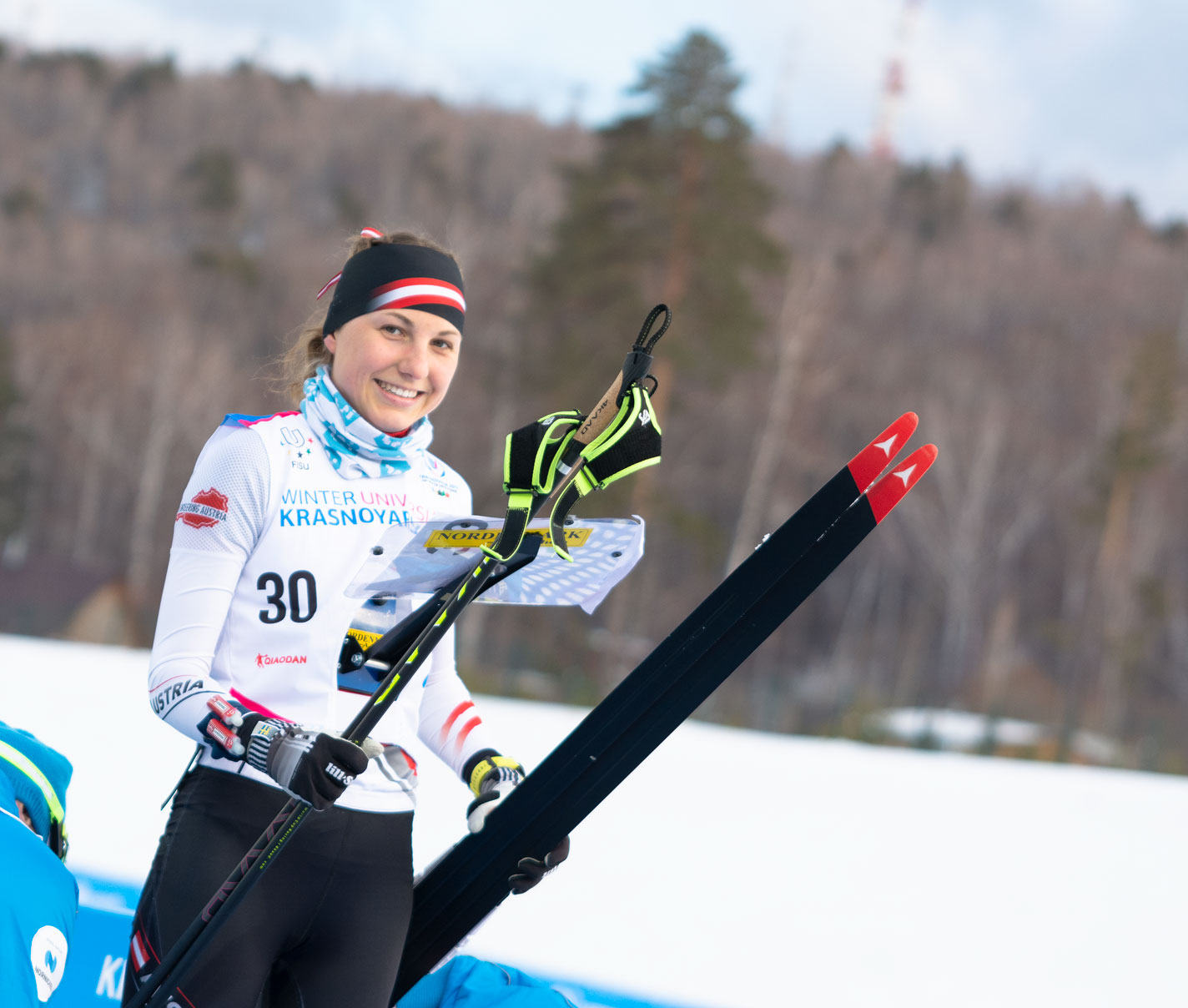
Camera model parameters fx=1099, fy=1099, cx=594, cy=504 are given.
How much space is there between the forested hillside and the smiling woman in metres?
Answer: 10.4

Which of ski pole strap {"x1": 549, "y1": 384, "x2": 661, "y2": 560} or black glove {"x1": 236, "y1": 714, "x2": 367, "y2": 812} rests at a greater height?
ski pole strap {"x1": 549, "y1": 384, "x2": 661, "y2": 560}

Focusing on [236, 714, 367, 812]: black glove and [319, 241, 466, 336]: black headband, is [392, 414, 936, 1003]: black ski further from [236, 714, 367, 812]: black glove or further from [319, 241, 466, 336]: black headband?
[319, 241, 466, 336]: black headband

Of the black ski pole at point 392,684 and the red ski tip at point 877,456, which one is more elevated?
the red ski tip at point 877,456

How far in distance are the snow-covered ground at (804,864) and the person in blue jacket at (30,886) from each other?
34.5 inches

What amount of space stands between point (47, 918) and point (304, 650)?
1.39 ft

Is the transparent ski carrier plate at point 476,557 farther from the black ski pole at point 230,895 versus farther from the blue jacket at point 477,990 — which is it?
the blue jacket at point 477,990

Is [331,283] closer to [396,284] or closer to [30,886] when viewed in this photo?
[396,284]

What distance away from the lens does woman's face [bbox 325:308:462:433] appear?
1472mm

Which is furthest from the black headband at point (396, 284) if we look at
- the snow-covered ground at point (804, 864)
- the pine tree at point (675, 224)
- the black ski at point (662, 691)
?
the pine tree at point (675, 224)

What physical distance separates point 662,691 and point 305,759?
17.6 inches

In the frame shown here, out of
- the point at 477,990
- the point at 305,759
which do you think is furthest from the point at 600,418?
the point at 477,990

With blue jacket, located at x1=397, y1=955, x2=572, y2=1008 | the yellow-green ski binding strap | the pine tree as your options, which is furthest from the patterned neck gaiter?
the pine tree

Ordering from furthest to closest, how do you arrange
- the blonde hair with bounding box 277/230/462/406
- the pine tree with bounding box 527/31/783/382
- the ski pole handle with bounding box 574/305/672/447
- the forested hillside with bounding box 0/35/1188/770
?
the forested hillside with bounding box 0/35/1188/770 < the pine tree with bounding box 527/31/783/382 < the blonde hair with bounding box 277/230/462/406 < the ski pole handle with bounding box 574/305/672/447

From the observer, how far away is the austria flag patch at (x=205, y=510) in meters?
1.36
